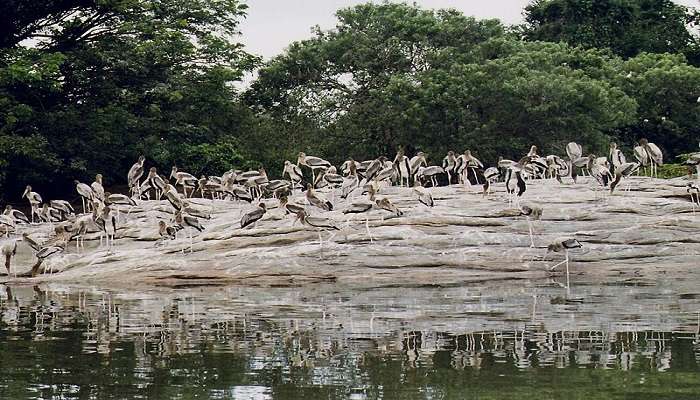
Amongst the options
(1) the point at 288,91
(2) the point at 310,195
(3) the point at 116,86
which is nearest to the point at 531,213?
(2) the point at 310,195

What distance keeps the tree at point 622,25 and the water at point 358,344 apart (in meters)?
38.6

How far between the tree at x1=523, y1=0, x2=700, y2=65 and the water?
38.6m

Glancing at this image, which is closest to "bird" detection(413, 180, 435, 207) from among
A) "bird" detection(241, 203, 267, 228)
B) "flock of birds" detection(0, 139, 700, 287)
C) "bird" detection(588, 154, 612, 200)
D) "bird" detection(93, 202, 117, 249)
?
"flock of birds" detection(0, 139, 700, 287)

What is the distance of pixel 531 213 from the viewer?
26875mm

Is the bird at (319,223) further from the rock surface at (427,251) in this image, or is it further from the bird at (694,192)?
the bird at (694,192)

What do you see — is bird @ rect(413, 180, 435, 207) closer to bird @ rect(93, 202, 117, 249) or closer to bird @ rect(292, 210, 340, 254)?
bird @ rect(292, 210, 340, 254)

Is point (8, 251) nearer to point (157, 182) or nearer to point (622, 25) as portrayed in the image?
point (157, 182)

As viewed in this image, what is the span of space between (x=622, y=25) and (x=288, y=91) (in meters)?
19.9

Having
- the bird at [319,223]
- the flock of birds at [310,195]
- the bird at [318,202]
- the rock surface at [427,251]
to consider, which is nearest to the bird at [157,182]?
the flock of birds at [310,195]

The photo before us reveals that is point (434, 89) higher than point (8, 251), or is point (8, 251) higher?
point (434, 89)

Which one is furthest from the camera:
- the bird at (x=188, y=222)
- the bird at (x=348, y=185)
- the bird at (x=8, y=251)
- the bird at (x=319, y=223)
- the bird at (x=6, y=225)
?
the bird at (x=348, y=185)

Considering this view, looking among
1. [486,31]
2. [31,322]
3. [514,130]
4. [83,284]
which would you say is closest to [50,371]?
[31,322]

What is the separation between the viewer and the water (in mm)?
13383

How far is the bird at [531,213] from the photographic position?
1047 inches
